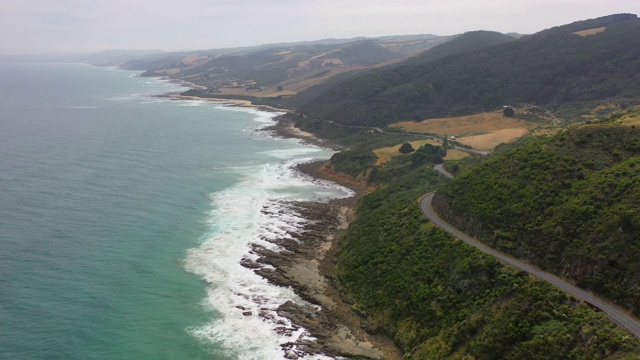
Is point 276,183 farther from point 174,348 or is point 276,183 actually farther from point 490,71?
point 490,71

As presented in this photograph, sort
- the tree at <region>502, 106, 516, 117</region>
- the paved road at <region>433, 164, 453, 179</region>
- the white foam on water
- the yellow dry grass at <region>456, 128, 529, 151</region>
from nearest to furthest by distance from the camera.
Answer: the white foam on water → the paved road at <region>433, 164, 453, 179</region> → the yellow dry grass at <region>456, 128, 529, 151</region> → the tree at <region>502, 106, 516, 117</region>

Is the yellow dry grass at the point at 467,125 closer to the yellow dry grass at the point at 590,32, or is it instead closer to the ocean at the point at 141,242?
the ocean at the point at 141,242

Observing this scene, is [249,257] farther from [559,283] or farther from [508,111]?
[508,111]

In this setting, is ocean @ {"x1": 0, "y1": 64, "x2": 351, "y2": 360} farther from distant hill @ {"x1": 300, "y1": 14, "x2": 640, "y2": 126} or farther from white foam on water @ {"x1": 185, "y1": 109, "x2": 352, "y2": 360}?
distant hill @ {"x1": 300, "y1": 14, "x2": 640, "y2": 126}

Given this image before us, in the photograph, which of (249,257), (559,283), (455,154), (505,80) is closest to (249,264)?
(249,257)

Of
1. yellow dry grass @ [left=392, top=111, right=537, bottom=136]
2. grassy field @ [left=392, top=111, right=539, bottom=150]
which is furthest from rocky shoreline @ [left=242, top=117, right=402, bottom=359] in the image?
yellow dry grass @ [left=392, top=111, right=537, bottom=136]

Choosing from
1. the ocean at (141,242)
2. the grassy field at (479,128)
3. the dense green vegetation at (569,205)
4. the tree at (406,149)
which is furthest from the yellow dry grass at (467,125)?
the dense green vegetation at (569,205)
